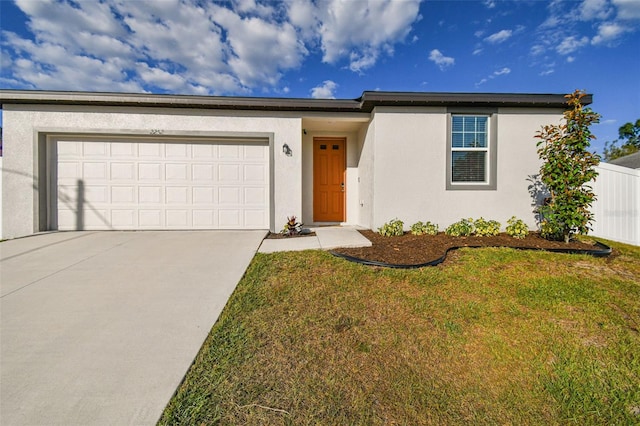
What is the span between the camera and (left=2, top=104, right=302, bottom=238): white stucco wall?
5.90 meters

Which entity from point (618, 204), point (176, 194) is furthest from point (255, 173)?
point (618, 204)

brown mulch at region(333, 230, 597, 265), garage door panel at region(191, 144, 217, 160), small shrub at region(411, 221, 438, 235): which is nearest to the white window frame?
small shrub at region(411, 221, 438, 235)

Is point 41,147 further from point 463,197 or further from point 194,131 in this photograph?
point 463,197

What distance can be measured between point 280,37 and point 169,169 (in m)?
5.68

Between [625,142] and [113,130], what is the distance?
44.8m

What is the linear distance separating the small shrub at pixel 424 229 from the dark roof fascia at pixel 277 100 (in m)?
2.93

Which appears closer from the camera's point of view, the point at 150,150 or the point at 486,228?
the point at 486,228

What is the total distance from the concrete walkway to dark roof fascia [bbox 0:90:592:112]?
3216mm

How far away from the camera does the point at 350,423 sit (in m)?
1.57

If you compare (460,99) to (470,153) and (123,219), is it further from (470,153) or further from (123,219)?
(123,219)

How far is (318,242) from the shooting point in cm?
517

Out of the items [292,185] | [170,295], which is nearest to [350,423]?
[170,295]

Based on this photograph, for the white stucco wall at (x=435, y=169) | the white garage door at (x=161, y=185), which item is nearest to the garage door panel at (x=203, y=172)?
the white garage door at (x=161, y=185)

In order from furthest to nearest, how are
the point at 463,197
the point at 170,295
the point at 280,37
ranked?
the point at 280,37 → the point at 463,197 → the point at 170,295
